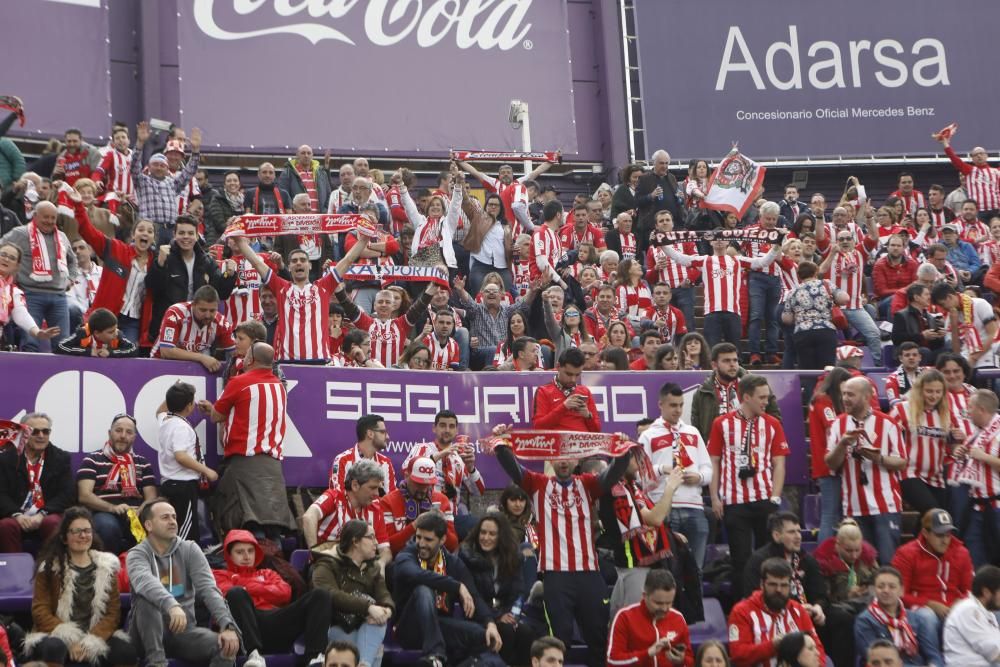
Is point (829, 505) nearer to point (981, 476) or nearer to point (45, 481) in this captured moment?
point (981, 476)

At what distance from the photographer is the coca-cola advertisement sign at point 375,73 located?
24031mm

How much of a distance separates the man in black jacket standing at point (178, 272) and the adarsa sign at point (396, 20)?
11.2m

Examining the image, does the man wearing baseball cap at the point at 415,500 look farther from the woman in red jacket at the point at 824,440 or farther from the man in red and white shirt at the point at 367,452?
the woman in red jacket at the point at 824,440

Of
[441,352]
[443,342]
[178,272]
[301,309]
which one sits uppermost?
[178,272]

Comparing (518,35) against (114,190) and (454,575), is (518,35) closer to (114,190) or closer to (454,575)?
(114,190)

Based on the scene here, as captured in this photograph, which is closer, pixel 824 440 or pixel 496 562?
pixel 496 562

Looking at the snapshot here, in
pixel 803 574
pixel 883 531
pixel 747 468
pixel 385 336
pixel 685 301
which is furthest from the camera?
pixel 685 301

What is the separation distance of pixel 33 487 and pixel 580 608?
397 centimetres

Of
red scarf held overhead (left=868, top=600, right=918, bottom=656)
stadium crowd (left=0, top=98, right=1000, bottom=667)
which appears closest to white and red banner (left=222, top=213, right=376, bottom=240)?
stadium crowd (left=0, top=98, right=1000, bottom=667)

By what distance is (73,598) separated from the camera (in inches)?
392

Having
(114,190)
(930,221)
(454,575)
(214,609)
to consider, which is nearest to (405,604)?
(454,575)

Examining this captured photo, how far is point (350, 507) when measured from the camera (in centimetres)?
1143

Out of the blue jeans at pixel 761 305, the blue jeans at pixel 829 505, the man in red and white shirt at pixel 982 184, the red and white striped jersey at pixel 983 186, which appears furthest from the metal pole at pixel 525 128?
the blue jeans at pixel 829 505

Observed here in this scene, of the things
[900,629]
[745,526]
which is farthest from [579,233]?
[900,629]
